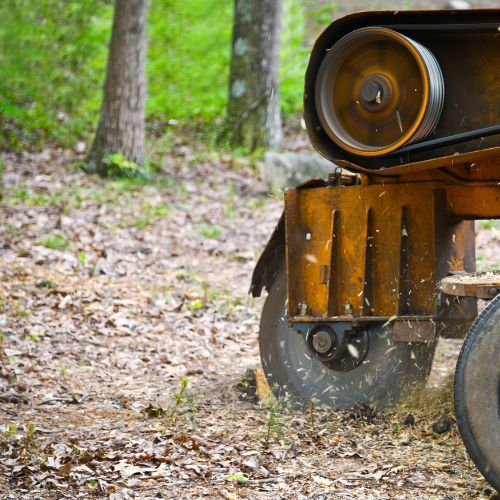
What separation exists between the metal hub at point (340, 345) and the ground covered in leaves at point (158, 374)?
31cm

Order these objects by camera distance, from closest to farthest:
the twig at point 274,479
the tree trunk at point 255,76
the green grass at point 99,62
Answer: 1. the twig at point 274,479
2. the tree trunk at point 255,76
3. the green grass at point 99,62

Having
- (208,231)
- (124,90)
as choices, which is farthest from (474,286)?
(124,90)

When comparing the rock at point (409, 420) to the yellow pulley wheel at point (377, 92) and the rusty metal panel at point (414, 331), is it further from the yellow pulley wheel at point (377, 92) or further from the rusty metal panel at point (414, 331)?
the yellow pulley wheel at point (377, 92)

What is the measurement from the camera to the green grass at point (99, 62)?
14180 millimetres

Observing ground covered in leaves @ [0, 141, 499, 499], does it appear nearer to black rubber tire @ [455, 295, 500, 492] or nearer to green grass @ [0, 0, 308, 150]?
black rubber tire @ [455, 295, 500, 492]

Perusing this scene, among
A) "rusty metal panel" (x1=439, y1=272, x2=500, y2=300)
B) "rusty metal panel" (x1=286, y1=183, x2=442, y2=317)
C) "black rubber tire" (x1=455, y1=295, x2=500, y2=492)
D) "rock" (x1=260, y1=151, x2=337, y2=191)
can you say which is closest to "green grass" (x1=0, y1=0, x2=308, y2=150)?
"rock" (x1=260, y1=151, x2=337, y2=191)

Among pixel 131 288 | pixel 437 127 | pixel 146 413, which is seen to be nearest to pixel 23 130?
pixel 131 288

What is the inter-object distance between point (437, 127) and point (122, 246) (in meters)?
5.01

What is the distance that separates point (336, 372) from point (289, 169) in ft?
21.9

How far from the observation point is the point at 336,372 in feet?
15.7

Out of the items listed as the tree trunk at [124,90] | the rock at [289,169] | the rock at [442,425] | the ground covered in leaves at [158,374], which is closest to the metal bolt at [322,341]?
the ground covered in leaves at [158,374]

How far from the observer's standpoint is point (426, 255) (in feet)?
14.6

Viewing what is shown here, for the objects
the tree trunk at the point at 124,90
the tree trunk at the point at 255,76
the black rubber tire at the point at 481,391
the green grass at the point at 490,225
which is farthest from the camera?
the tree trunk at the point at 255,76

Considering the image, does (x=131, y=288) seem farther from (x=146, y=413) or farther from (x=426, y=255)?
(x=426, y=255)
